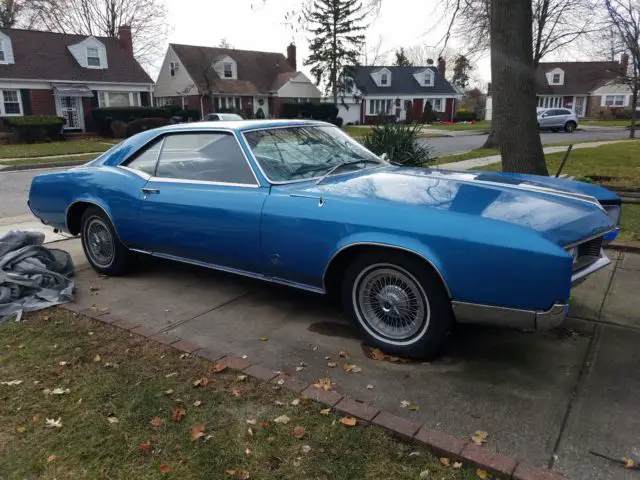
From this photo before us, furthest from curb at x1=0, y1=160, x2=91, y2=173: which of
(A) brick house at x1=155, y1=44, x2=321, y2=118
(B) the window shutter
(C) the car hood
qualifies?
(A) brick house at x1=155, y1=44, x2=321, y2=118

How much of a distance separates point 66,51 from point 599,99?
50.9m

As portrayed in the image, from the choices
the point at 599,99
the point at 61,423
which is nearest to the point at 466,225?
the point at 61,423

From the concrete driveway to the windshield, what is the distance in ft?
3.83

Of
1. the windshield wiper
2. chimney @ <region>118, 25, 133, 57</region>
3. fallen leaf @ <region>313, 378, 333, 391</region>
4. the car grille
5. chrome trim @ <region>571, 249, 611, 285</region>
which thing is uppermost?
chimney @ <region>118, 25, 133, 57</region>

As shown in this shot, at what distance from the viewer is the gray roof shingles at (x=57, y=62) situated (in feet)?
97.0

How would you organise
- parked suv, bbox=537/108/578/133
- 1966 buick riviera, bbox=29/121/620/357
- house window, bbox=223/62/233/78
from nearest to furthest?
1966 buick riviera, bbox=29/121/620/357
parked suv, bbox=537/108/578/133
house window, bbox=223/62/233/78

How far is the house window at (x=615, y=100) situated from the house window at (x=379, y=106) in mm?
23551

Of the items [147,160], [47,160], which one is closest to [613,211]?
[147,160]

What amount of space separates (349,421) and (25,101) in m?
31.8

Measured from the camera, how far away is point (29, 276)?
482 centimetres

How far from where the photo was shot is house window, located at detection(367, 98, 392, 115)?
51875mm

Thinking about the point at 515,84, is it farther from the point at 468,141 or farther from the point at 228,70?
the point at 228,70

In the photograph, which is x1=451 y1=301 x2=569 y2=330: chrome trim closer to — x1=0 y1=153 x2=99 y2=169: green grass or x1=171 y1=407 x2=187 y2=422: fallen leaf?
x1=171 y1=407 x2=187 y2=422: fallen leaf

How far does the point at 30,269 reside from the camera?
190 inches
